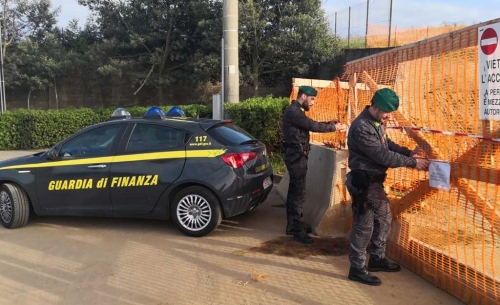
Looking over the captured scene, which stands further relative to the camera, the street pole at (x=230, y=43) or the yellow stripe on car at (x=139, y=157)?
the street pole at (x=230, y=43)

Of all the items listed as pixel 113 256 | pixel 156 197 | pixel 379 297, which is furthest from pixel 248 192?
pixel 379 297

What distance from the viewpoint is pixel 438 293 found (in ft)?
12.0

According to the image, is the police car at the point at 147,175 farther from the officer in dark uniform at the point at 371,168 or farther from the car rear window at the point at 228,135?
the officer in dark uniform at the point at 371,168

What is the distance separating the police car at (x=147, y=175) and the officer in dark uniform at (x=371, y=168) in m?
1.79

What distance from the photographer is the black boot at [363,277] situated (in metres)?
3.82

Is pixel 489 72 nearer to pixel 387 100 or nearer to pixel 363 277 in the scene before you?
pixel 387 100

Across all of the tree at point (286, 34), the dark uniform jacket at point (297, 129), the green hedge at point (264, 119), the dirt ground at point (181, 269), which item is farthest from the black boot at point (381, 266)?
the tree at point (286, 34)

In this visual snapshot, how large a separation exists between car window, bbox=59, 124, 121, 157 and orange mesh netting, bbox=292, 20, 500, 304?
11.2 feet

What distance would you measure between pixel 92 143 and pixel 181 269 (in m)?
2.38

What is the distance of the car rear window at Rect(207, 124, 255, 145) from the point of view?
541cm

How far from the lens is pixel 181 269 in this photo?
4332 millimetres

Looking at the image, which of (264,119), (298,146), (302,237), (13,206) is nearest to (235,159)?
(298,146)

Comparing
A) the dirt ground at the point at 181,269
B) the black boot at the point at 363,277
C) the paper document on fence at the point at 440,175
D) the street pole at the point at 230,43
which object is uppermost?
the street pole at the point at 230,43

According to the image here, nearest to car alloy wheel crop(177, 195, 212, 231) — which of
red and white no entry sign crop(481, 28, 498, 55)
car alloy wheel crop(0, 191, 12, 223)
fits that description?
car alloy wheel crop(0, 191, 12, 223)
